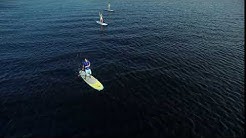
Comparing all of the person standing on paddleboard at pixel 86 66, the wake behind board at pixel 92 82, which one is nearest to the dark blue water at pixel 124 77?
the wake behind board at pixel 92 82

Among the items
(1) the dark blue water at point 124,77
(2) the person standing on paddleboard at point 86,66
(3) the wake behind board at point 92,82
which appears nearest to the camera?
(1) the dark blue water at point 124,77

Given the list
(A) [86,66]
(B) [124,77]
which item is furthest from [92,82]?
(B) [124,77]

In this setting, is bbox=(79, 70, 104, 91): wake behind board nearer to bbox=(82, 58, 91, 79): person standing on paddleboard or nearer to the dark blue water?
the dark blue water

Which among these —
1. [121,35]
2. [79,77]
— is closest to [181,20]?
[121,35]

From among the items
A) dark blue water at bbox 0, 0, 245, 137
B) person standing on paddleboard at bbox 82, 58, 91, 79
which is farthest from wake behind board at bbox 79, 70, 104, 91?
person standing on paddleboard at bbox 82, 58, 91, 79

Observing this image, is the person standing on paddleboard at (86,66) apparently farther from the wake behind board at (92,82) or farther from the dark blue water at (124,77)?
the dark blue water at (124,77)

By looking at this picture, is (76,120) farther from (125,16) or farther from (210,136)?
(125,16)

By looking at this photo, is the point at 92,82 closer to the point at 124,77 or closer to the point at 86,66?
the point at 86,66

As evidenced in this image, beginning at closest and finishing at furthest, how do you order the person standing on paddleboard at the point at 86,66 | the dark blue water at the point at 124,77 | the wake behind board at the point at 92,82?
the dark blue water at the point at 124,77
the wake behind board at the point at 92,82
the person standing on paddleboard at the point at 86,66
